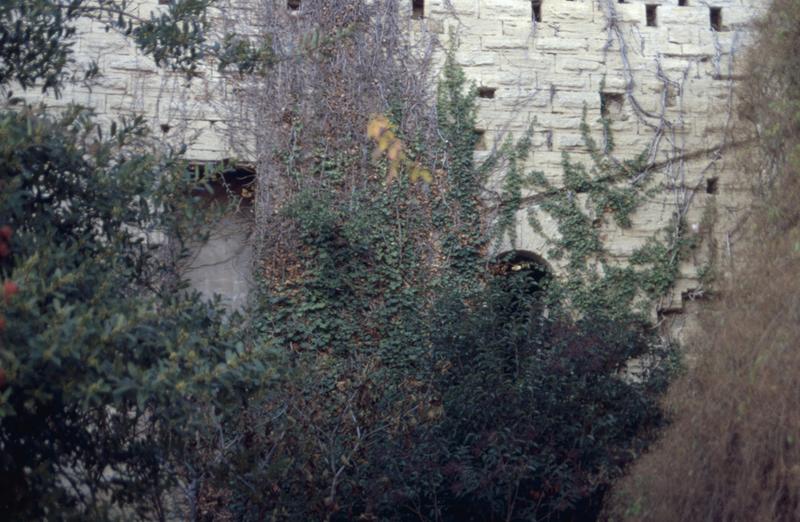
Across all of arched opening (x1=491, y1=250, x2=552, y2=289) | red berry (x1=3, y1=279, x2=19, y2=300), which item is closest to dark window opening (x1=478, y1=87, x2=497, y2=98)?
arched opening (x1=491, y1=250, x2=552, y2=289)

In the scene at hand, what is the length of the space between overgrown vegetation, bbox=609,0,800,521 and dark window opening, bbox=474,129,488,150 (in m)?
2.66

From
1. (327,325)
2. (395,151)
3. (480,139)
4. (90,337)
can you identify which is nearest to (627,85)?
(480,139)

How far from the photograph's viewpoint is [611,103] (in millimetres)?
9430

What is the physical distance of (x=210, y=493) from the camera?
7188 millimetres

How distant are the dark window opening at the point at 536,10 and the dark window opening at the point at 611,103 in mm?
932

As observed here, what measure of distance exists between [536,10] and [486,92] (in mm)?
1007

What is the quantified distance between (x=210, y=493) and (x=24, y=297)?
3932mm

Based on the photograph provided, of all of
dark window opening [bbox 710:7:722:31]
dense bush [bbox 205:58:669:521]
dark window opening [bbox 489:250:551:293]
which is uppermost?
dark window opening [bbox 710:7:722:31]

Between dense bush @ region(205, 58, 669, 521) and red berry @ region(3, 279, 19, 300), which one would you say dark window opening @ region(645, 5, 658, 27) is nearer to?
dense bush @ region(205, 58, 669, 521)

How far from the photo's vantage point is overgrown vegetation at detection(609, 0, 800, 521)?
17.0 feet

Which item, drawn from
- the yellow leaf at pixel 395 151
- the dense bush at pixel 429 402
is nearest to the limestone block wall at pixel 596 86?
the yellow leaf at pixel 395 151

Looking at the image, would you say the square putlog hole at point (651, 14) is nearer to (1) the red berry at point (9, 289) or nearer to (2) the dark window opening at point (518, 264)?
(2) the dark window opening at point (518, 264)

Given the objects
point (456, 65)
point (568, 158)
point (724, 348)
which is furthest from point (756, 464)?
point (456, 65)

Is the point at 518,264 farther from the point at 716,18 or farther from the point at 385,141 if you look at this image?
the point at 716,18
